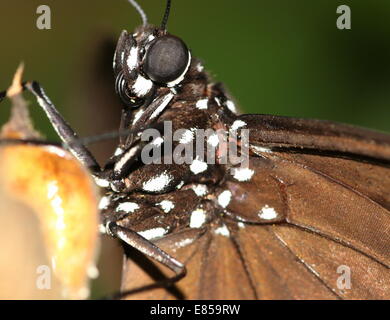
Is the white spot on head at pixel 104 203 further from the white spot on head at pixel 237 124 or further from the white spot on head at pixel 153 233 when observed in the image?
the white spot on head at pixel 237 124

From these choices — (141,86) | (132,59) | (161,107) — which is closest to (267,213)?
(161,107)

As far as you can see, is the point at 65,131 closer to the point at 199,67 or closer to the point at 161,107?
the point at 161,107

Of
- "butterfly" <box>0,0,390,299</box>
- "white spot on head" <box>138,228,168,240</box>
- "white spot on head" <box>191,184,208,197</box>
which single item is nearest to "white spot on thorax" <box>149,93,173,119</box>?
"butterfly" <box>0,0,390,299</box>

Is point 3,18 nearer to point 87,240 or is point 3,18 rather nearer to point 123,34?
point 123,34

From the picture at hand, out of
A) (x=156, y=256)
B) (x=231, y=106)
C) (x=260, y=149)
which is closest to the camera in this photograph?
(x=156, y=256)

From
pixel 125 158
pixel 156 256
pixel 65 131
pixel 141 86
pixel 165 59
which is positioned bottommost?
pixel 156 256

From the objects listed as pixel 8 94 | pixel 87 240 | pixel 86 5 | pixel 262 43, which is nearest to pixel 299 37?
pixel 262 43

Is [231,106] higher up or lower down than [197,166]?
higher up
